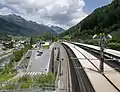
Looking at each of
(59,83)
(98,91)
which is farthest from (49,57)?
(98,91)

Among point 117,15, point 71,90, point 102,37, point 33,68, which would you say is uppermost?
point 117,15

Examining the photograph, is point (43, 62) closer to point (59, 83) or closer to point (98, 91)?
point (59, 83)

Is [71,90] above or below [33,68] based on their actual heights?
above

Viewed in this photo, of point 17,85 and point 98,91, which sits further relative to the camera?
point 17,85

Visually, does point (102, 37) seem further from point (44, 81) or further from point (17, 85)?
point (17, 85)

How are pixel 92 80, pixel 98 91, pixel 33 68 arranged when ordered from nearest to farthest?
pixel 98 91 < pixel 92 80 < pixel 33 68

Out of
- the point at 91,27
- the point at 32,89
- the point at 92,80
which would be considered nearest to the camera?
the point at 92,80

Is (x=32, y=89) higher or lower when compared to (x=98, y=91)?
lower

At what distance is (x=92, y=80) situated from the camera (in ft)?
58.9

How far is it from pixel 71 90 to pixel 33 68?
32.8 metres

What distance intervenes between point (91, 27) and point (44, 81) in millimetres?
133743

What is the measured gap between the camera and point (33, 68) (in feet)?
165

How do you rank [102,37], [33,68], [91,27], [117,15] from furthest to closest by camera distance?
[91,27] < [117,15] < [33,68] < [102,37]

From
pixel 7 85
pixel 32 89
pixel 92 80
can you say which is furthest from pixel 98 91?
pixel 7 85
